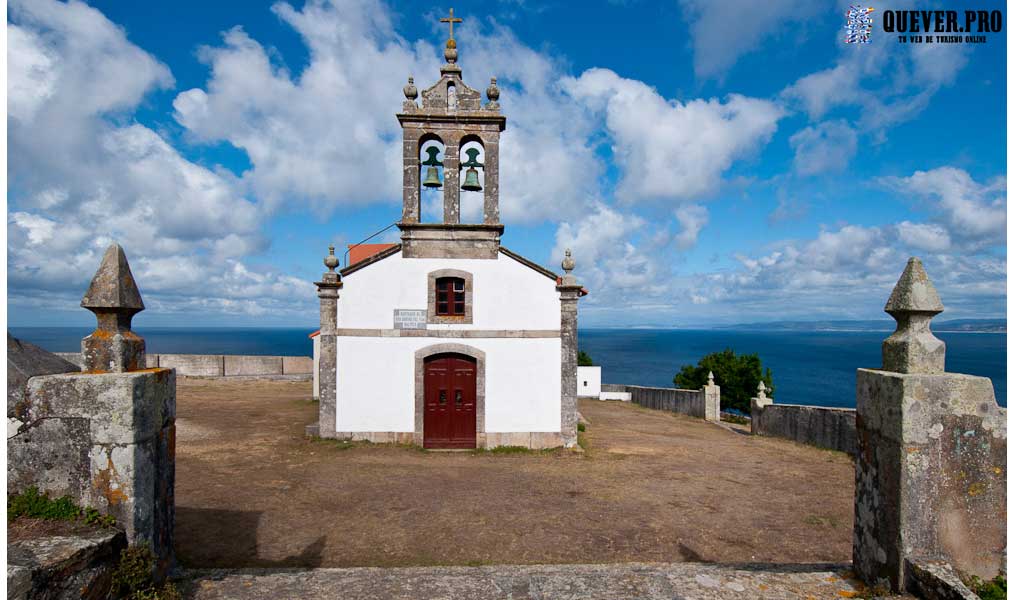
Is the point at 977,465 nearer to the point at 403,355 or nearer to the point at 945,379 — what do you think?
the point at 945,379

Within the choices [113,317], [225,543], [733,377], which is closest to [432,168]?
[225,543]

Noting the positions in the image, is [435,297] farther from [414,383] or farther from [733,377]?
[733,377]

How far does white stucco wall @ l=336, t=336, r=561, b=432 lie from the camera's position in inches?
491

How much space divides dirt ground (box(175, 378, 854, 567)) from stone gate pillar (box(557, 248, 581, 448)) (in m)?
0.73

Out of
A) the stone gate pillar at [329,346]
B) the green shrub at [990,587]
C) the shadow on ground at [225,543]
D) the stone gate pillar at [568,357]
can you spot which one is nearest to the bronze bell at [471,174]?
the stone gate pillar at [568,357]

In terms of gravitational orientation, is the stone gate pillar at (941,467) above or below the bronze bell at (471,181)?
below

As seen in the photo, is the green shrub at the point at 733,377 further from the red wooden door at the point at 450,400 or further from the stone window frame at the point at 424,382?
the red wooden door at the point at 450,400

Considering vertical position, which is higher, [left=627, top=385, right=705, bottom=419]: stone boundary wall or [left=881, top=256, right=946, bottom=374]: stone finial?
[left=881, top=256, right=946, bottom=374]: stone finial

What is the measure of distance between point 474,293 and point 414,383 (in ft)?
8.69

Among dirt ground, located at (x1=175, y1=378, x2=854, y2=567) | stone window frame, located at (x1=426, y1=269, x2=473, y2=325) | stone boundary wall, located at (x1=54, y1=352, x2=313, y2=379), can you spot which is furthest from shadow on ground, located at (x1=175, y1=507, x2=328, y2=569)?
stone boundary wall, located at (x1=54, y1=352, x2=313, y2=379)

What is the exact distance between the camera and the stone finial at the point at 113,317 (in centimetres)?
338

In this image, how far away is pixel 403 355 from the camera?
12.5 metres

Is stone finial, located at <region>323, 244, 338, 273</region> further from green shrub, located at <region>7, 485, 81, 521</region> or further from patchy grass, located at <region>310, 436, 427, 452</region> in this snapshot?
green shrub, located at <region>7, 485, 81, 521</region>

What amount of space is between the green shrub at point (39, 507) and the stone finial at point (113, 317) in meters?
0.82
